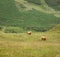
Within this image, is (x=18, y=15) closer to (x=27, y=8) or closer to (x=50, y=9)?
(x=27, y=8)

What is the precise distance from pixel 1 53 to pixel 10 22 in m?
76.6

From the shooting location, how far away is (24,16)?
A: 382ft

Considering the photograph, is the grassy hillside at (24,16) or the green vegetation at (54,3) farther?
the green vegetation at (54,3)

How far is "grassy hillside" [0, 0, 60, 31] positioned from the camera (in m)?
106

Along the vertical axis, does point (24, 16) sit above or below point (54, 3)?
above

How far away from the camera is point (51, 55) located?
30797 millimetres

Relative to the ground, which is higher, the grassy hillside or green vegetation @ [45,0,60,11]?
the grassy hillside

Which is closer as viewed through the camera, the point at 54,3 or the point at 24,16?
the point at 24,16

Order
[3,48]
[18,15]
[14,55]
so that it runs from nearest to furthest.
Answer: [14,55] < [3,48] < [18,15]

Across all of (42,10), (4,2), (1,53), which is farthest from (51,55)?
(42,10)

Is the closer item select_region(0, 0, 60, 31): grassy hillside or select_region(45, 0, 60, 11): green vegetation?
select_region(0, 0, 60, 31): grassy hillside

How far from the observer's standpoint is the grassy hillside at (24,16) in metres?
106

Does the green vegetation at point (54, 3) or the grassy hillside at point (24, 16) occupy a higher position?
the grassy hillside at point (24, 16)

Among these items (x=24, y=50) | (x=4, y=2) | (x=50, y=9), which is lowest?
(x=50, y=9)
